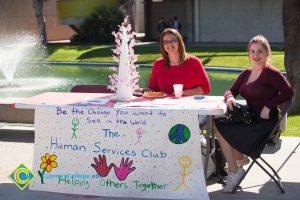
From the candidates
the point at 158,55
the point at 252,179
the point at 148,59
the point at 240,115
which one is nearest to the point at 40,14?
the point at 158,55

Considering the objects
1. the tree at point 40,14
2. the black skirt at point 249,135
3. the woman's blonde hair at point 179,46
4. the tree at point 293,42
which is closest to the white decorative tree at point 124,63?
the woman's blonde hair at point 179,46

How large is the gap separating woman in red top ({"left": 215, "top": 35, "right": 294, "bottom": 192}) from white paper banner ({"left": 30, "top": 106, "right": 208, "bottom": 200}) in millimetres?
343

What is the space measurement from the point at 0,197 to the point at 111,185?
1007 millimetres

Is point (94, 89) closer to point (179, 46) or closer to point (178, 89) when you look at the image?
point (179, 46)

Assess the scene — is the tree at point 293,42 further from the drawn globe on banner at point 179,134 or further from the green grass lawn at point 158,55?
the green grass lawn at point 158,55

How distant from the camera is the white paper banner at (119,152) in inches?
201

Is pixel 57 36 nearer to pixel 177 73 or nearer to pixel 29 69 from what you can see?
pixel 29 69

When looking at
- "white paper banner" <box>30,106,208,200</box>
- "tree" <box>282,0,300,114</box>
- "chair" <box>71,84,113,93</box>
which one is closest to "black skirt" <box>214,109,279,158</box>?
"white paper banner" <box>30,106,208,200</box>

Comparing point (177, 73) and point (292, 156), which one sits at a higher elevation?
point (177, 73)

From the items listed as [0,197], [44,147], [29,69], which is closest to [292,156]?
[44,147]

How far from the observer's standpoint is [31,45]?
3269cm

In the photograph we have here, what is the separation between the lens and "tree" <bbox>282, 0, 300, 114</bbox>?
29.0 feet

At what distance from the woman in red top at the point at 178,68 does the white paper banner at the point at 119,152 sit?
86cm

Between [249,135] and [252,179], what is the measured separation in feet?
2.38
